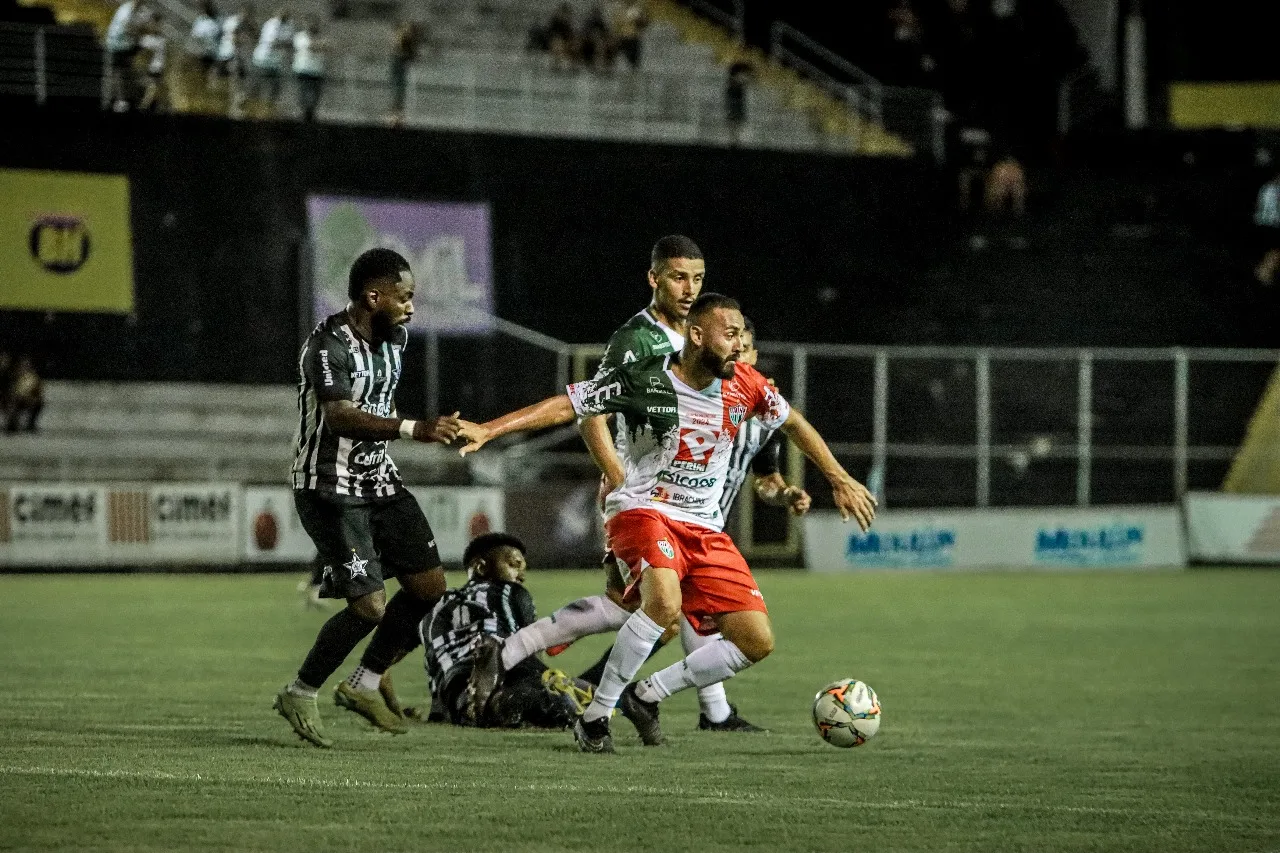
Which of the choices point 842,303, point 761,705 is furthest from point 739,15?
point 761,705

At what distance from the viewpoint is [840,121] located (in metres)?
33.5

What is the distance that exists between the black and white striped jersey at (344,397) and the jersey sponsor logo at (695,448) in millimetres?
1360

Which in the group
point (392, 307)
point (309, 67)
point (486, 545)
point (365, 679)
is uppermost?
point (309, 67)

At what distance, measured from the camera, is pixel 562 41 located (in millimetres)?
31297

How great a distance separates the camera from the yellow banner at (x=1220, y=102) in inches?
1570

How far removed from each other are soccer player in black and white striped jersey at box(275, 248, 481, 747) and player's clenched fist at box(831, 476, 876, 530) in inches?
78.3

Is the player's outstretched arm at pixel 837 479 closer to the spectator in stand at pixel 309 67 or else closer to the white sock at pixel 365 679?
the white sock at pixel 365 679

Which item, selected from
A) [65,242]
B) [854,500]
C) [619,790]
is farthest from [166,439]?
[619,790]

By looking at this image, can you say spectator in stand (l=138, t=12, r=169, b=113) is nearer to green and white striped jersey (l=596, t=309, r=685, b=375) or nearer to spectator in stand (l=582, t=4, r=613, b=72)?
spectator in stand (l=582, t=4, r=613, b=72)

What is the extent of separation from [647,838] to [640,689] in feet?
9.05

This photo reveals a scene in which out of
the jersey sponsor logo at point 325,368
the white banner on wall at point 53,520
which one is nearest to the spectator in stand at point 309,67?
the white banner on wall at point 53,520

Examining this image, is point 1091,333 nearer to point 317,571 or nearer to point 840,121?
point 840,121

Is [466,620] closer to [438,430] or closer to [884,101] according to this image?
[438,430]

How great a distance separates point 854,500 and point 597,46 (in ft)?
77.0
